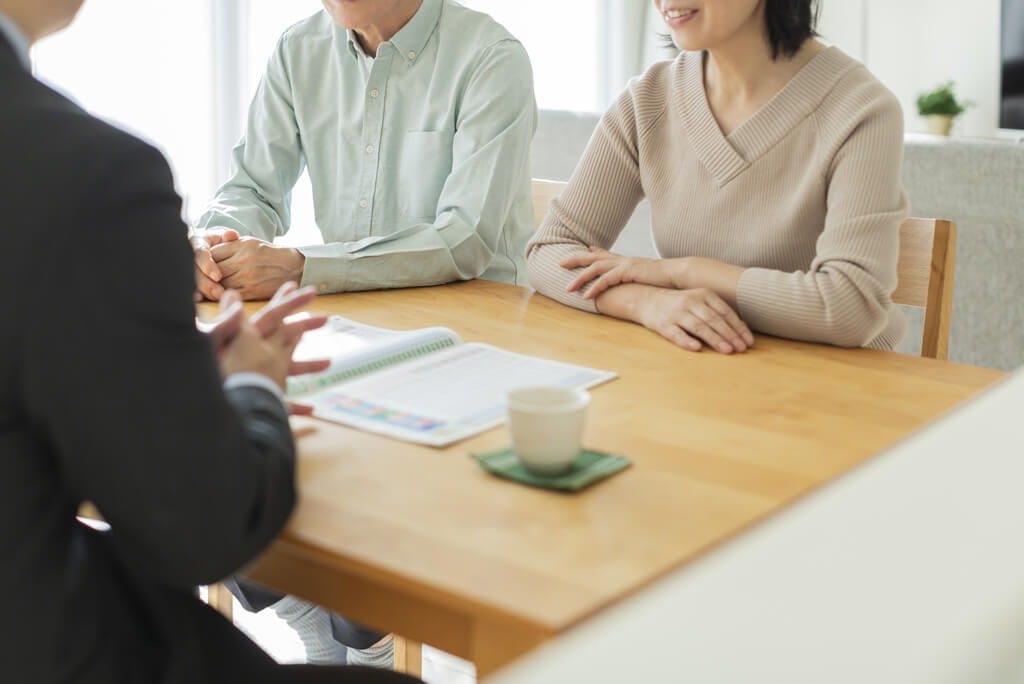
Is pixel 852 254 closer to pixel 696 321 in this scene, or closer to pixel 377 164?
pixel 696 321

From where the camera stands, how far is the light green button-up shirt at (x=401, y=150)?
169cm

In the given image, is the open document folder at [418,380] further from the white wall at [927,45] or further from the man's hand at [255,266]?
the white wall at [927,45]

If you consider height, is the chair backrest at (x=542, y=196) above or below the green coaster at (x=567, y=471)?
above

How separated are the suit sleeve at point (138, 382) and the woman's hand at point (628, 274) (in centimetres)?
88

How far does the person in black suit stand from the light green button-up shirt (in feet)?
2.97

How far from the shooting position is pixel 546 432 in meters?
0.82

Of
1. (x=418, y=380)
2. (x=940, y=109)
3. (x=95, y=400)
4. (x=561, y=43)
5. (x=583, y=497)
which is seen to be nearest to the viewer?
(x=95, y=400)

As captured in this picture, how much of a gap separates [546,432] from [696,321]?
22.4 inches

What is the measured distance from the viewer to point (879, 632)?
0.23 metres

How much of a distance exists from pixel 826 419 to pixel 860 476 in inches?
31.1

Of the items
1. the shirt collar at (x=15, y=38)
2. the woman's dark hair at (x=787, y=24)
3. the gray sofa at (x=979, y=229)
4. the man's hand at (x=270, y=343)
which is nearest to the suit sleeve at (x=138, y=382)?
the shirt collar at (x=15, y=38)

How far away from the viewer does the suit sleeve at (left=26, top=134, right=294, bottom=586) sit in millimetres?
608

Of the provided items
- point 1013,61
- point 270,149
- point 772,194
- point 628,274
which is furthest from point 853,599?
point 1013,61

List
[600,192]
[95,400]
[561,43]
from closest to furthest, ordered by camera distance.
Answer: [95,400]
[600,192]
[561,43]
